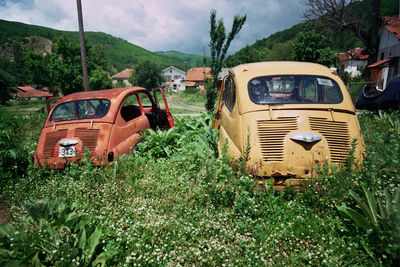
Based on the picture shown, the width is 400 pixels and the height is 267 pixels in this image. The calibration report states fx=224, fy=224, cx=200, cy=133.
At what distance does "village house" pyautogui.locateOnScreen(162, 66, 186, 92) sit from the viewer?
320 ft

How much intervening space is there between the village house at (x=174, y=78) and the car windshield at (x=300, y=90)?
94340 mm

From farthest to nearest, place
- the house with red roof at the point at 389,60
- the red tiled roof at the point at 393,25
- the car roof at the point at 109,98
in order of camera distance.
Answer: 1. the house with red roof at the point at 389,60
2. the red tiled roof at the point at 393,25
3. the car roof at the point at 109,98

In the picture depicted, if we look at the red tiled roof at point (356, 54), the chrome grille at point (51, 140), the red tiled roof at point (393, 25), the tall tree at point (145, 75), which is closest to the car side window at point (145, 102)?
the chrome grille at point (51, 140)

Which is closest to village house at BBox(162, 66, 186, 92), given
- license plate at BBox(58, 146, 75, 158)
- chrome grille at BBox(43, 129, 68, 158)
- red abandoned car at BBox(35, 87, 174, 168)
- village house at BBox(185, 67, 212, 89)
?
village house at BBox(185, 67, 212, 89)

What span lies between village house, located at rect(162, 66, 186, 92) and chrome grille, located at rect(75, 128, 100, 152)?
3683 inches

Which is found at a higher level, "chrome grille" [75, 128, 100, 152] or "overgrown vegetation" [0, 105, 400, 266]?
"chrome grille" [75, 128, 100, 152]

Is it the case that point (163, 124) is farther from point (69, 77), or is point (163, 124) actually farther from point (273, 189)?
point (69, 77)

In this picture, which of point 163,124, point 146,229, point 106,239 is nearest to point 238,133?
point 146,229

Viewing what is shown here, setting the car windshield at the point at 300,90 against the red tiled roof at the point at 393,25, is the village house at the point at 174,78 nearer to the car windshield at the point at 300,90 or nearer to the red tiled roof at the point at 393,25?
the red tiled roof at the point at 393,25

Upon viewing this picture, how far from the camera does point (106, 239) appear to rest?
8.63ft

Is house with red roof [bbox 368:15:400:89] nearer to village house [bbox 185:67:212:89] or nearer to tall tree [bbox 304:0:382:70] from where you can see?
tall tree [bbox 304:0:382:70]

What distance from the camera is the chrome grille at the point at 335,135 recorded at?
136 inches

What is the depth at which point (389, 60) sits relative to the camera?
27.3 m

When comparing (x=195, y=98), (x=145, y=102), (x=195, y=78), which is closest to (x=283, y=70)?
(x=145, y=102)
